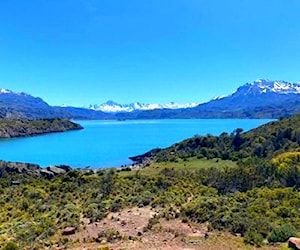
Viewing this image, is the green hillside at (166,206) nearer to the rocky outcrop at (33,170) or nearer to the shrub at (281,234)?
the shrub at (281,234)

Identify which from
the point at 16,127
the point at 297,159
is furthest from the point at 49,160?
the point at 16,127

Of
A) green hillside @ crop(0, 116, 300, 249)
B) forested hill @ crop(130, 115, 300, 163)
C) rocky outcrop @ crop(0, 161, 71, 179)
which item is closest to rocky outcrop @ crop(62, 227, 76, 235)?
green hillside @ crop(0, 116, 300, 249)

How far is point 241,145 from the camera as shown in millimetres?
87438

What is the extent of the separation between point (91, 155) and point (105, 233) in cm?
9108

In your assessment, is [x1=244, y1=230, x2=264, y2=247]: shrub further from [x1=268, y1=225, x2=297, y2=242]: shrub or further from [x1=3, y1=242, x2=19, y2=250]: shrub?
[x1=3, y1=242, x2=19, y2=250]: shrub

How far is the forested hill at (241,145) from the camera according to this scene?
77.4 m

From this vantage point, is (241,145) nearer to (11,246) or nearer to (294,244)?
(294,244)

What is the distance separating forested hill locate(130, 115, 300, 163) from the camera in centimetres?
7744

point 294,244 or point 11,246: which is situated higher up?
point 294,244

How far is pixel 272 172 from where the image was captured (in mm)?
45906

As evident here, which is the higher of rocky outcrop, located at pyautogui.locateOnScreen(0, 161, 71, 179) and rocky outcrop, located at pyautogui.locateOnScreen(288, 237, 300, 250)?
rocky outcrop, located at pyautogui.locateOnScreen(288, 237, 300, 250)

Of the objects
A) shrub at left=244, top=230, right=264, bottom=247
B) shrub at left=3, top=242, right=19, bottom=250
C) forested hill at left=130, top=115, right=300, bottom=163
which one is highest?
shrub at left=244, top=230, right=264, bottom=247

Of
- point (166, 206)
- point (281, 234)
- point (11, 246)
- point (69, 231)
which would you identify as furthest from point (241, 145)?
point (11, 246)

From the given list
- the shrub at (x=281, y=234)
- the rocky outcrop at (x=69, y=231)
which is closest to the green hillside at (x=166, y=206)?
the shrub at (x=281, y=234)
